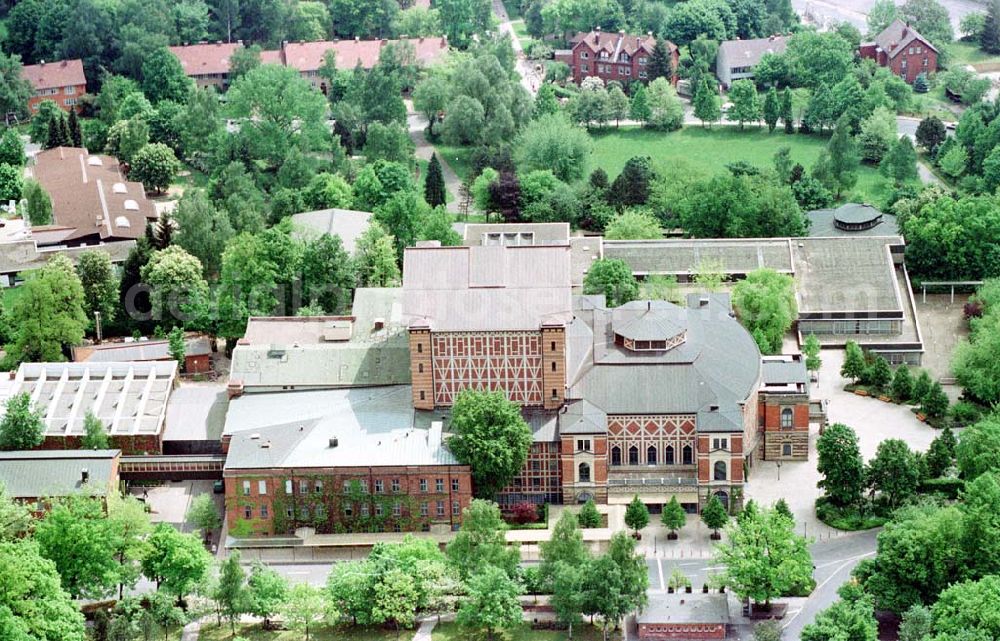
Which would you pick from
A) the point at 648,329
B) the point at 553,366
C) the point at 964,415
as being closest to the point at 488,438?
the point at 553,366

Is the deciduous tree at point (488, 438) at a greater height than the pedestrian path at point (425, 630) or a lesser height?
greater

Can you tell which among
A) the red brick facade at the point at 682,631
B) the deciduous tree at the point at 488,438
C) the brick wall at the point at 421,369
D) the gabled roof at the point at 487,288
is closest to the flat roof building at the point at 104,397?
the brick wall at the point at 421,369

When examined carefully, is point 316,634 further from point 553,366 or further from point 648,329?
point 648,329

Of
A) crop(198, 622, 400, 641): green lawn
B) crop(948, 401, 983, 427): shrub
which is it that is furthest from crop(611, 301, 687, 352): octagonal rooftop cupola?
crop(198, 622, 400, 641): green lawn

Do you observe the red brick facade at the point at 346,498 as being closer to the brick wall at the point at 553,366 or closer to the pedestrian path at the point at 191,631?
the brick wall at the point at 553,366

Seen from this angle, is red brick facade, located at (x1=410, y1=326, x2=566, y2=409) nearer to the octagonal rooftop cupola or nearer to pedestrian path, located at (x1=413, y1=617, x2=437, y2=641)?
the octagonal rooftop cupola

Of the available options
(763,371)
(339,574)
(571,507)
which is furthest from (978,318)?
(339,574)
